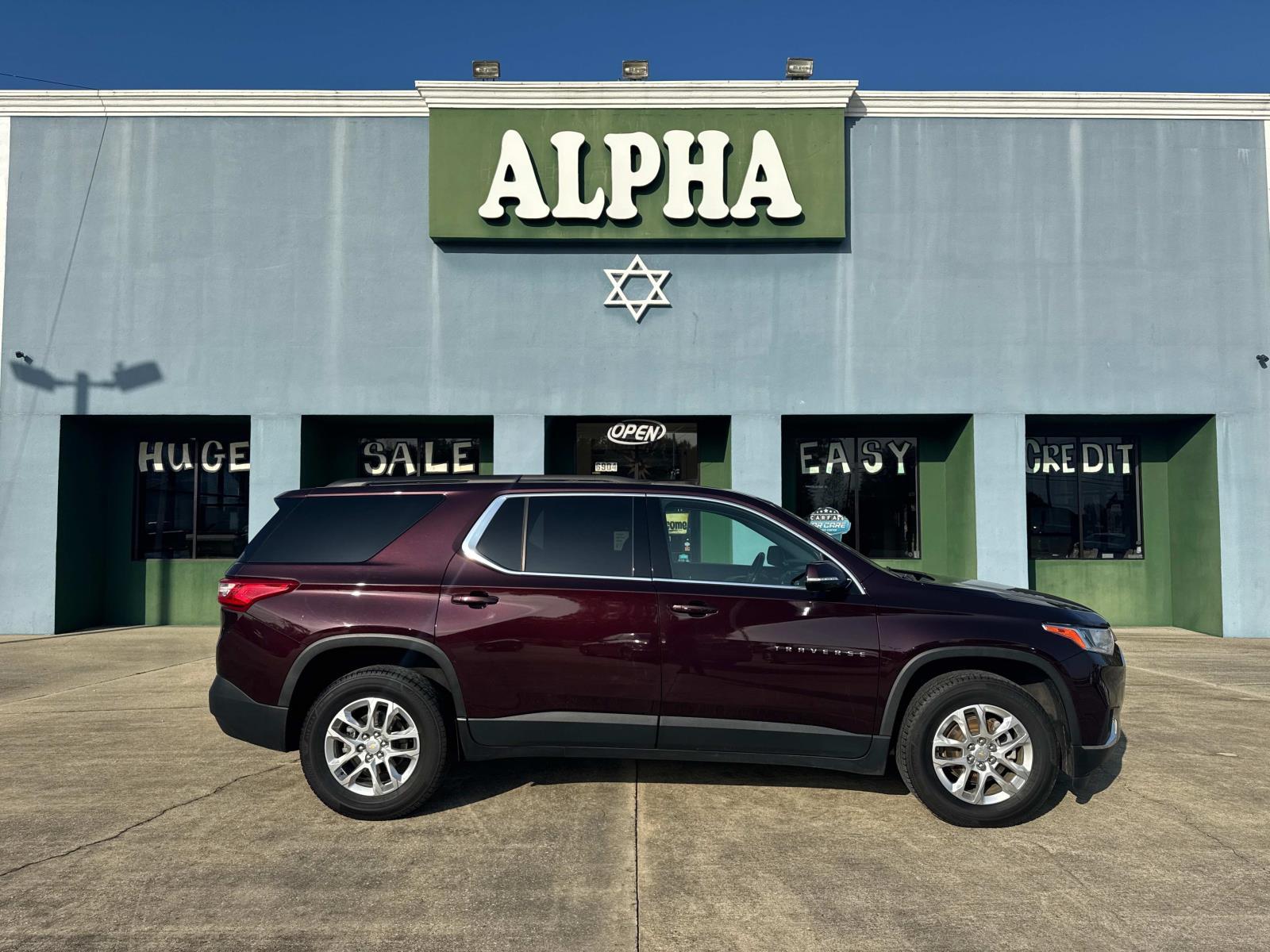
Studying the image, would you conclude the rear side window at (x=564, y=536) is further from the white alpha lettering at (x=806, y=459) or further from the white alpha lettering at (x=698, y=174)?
the white alpha lettering at (x=806, y=459)

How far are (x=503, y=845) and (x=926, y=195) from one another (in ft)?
35.6

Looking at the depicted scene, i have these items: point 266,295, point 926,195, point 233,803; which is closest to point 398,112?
point 266,295

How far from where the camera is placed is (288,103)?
11906mm

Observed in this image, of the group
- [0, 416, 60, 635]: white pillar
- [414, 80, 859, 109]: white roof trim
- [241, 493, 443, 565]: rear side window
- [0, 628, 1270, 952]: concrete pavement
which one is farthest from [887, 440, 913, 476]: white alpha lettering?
[0, 416, 60, 635]: white pillar

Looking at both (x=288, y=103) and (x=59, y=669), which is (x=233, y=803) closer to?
(x=59, y=669)

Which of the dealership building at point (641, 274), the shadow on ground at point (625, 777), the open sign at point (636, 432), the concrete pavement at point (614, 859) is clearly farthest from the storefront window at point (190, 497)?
the shadow on ground at point (625, 777)

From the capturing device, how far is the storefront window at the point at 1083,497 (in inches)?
504

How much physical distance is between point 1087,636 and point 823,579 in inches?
59.9

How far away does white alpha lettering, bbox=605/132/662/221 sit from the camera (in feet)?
37.9

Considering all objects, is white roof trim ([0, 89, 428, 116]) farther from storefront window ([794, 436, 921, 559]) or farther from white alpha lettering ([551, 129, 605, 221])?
storefront window ([794, 436, 921, 559])

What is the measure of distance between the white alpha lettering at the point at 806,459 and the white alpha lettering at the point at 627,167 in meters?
4.35

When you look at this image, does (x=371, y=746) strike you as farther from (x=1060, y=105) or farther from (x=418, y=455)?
(x=1060, y=105)

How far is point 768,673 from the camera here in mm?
4375

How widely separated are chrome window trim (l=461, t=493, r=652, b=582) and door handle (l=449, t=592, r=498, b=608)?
15 centimetres
